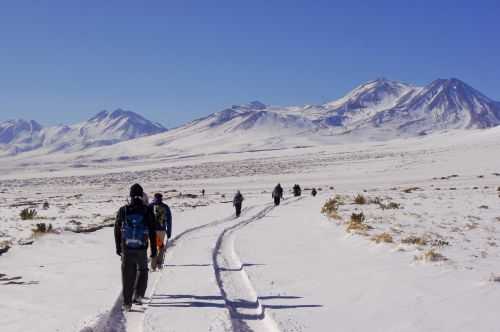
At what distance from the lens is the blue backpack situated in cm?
839

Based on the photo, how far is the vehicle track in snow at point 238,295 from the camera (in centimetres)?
752

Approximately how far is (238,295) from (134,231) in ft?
7.11

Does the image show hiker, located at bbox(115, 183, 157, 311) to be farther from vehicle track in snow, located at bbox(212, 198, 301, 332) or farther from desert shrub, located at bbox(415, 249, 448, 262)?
desert shrub, located at bbox(415, 249, 448, 262)

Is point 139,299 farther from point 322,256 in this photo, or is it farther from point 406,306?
point 322,256

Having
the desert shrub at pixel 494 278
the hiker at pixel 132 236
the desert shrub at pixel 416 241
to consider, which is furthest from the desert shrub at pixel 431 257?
the hiker at pixel 132 236

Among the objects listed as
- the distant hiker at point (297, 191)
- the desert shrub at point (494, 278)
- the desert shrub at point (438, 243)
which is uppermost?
the desert shrub at point (494, 278)

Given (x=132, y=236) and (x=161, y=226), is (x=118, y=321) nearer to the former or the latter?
(x=132, y=236)

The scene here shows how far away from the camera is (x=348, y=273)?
10.6 meters

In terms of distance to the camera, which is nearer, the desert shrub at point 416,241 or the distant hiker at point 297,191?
the desert shrub at point 416,241

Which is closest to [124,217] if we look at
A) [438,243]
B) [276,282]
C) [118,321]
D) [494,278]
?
[118,321]

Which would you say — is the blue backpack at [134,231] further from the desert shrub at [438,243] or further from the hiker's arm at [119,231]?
the desert shrub at [438,243]

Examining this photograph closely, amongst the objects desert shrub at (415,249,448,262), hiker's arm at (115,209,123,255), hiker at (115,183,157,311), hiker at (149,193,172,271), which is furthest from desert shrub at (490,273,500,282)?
hiker at (149,193,172,271)

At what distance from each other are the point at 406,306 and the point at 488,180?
55125mm

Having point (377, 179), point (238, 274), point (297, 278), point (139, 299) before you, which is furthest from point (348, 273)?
point (377, 179)
